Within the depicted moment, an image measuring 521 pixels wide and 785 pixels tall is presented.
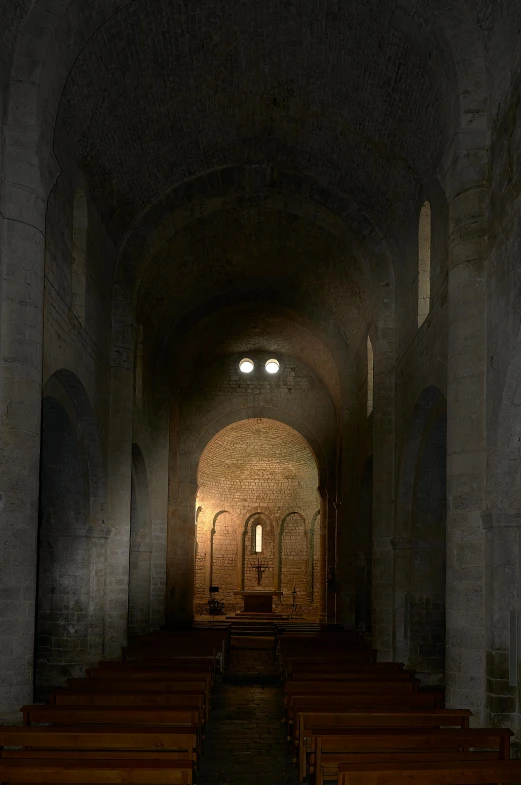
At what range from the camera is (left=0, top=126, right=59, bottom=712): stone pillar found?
1145cm

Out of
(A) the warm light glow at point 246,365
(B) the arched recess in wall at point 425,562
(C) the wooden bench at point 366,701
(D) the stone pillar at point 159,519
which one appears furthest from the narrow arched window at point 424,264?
(A) the warm light glow at point 246,365

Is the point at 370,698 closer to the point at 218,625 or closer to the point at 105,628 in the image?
the point at 105,628

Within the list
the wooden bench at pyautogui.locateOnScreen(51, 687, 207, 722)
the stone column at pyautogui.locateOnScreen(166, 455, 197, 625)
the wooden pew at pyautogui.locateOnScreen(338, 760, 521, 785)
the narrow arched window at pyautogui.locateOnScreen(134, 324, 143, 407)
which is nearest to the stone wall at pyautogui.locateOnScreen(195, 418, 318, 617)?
the stone column at pyautogui.locateOnScreen(166, 455, 197, 625)

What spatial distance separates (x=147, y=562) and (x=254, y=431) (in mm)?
11357

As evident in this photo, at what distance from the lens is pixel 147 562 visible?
91.1ft

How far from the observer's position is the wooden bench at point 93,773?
25.4 feet

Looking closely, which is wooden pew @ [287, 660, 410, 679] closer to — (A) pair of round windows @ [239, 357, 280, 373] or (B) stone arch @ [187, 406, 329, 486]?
(B) stone arch @ [187, 406, 329, 486]

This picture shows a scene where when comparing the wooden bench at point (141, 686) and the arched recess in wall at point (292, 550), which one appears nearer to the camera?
the wooden bench at point (141, 686)

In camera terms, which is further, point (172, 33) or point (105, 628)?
point (105, 628)

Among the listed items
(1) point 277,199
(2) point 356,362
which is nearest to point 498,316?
(1) point 277,199

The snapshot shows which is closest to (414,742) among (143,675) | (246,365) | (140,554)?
(143,675)

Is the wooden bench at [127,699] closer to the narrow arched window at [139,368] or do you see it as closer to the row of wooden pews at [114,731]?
the row of wooden pews at [114,731]

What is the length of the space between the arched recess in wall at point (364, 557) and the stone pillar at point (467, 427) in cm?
1432

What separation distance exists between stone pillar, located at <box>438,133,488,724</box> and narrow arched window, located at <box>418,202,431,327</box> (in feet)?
14.6
